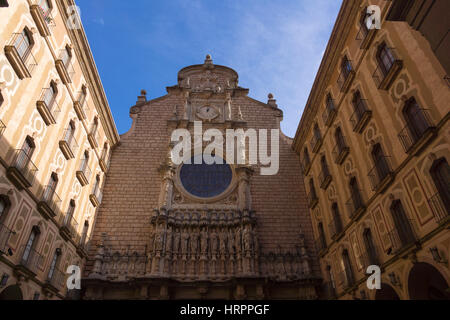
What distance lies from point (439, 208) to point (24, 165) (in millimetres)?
14686

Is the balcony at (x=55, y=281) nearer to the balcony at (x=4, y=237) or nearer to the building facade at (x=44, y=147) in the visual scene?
the building facade at (x=44, y=147)

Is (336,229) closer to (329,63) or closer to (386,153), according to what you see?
(386,153)

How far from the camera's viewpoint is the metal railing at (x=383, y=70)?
12141 millimetres

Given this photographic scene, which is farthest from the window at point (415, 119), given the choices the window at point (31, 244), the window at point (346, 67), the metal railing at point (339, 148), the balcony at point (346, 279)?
the window at point (31, 244)

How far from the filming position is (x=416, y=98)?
35.8 ft

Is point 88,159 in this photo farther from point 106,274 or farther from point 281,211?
point 281,211

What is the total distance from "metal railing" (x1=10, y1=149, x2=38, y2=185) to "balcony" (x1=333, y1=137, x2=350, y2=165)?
14.0m


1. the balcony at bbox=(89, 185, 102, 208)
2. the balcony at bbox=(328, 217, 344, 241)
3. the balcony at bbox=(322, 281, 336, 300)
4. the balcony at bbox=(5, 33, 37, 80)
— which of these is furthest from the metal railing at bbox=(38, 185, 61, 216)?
the balcony at bbox=(322, 281, 336, 300)

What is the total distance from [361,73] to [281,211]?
33.9 feet

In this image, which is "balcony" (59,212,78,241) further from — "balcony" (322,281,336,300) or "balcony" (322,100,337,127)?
"balcony" (322,100,337,127)

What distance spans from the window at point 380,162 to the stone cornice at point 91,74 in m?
15.8

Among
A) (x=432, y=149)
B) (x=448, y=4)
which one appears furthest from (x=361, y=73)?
(x=448, y=4)

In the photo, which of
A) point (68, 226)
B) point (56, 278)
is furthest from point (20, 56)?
point (56, 278)

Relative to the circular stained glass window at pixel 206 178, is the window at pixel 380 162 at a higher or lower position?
lower
